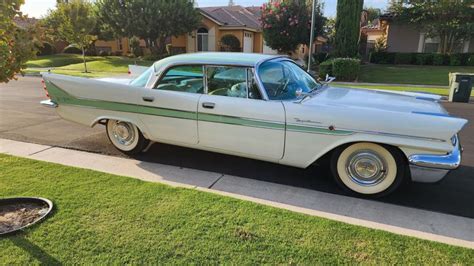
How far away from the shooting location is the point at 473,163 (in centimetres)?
511

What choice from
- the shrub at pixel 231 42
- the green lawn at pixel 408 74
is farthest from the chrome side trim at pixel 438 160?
the shrub at pixel 231 42

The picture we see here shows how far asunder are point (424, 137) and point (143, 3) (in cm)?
2605

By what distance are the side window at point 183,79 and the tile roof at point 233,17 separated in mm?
26269

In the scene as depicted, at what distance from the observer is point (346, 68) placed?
1681 cm

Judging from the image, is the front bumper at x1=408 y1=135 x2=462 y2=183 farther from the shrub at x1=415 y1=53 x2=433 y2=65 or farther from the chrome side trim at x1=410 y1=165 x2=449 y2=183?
the shrub at x1=415 y1=53 x2=433 y2=65

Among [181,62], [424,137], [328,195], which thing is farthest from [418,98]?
[181,62]

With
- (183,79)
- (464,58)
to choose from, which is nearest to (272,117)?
(183,79)

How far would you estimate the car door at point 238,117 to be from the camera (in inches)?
161

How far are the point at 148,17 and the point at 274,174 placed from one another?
80.6 ft

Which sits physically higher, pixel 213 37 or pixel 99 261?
pixel 213 37

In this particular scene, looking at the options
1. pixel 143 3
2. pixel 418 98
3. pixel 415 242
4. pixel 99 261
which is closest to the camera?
pixel 99 261

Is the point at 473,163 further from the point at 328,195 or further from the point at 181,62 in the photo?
the point at 181,62

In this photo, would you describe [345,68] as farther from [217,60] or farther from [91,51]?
[91,51]

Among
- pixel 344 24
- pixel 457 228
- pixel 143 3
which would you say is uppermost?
pixel 143 3
